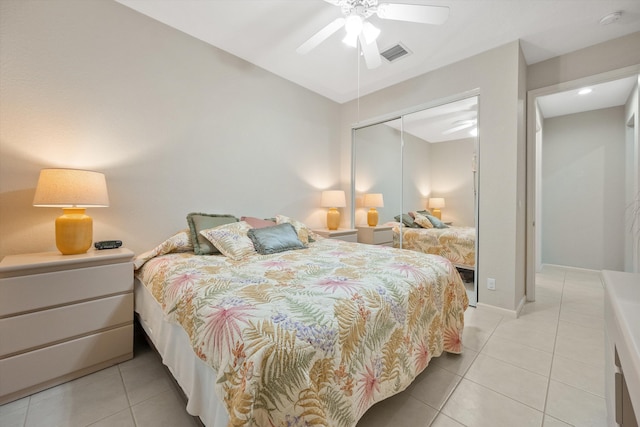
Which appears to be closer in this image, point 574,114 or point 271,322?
point 271,322

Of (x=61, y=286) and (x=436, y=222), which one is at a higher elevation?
(x=436, y=222)

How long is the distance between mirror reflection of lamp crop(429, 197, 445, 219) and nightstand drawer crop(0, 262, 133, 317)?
314 centimetres

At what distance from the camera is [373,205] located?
3779 mm

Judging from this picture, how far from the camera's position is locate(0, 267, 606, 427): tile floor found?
1298mm

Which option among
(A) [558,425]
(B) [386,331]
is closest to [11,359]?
(B) [386,331]

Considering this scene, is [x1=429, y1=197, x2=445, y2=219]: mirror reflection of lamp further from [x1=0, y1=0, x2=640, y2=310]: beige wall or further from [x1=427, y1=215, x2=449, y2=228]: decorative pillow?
[x1=0, y1=0, x2=640, y2=310]: beige wall

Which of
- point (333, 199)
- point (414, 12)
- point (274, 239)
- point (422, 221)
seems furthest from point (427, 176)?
point (274, 239)

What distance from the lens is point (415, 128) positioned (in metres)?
3.30

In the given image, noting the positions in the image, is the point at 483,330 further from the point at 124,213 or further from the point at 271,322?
the point at 124,213

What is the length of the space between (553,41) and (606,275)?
8.11 ft

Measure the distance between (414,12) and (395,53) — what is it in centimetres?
107

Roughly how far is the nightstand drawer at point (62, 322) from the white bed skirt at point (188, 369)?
0.26 meters

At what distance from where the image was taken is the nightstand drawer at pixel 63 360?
1418 millimetres

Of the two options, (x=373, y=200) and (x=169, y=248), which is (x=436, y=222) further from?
(x=169, y=248)
